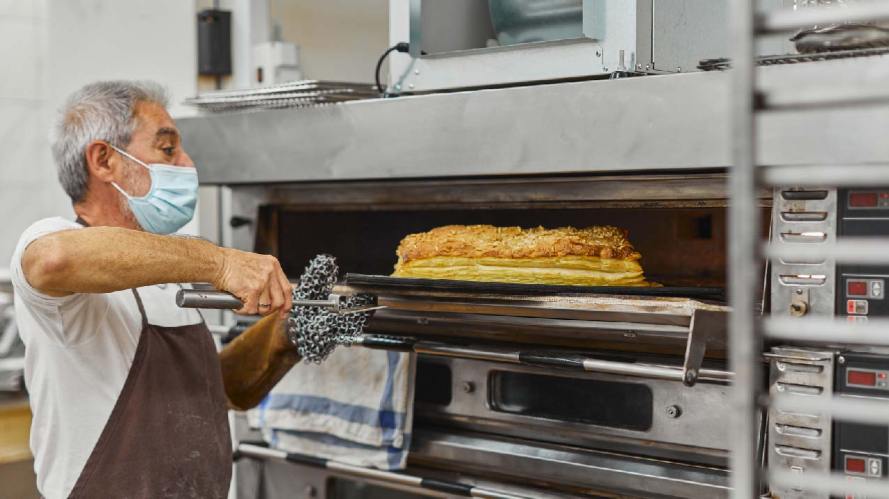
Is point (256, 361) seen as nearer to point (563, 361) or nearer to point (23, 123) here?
point (563, 361)

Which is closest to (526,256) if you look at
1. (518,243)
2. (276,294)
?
(518,243)

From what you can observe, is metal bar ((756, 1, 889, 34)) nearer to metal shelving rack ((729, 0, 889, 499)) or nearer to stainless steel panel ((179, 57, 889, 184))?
metal shelving rack ((729, 0, 889, 499))

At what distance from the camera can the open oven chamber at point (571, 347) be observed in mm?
1581

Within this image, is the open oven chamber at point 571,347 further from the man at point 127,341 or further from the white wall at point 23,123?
the white wall at point 23,123

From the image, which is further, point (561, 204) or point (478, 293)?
point (561, 204)

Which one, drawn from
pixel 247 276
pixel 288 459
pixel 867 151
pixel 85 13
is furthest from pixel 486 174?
pixel 85 13

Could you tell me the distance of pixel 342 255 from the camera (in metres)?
2.31

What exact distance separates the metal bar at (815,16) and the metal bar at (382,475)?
4.03 feet

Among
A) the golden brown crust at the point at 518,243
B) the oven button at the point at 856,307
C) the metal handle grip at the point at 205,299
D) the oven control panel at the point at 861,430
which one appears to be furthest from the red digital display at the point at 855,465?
the metal handle grip at the point at 205,299

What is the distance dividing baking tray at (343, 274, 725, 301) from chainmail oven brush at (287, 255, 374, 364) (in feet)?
0.26

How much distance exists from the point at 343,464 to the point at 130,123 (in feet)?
2.69

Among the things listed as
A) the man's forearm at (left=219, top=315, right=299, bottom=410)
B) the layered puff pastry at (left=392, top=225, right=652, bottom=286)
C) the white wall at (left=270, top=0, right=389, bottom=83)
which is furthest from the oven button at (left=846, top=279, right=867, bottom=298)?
the white wall at (left=270, top=0, right=389, bottom=83)

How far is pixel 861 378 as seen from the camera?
142 centimetres

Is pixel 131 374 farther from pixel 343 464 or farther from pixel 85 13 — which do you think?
pixel 85 13
